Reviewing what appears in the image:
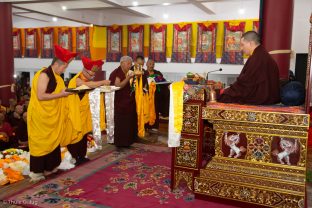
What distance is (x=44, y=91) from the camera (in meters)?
3.20

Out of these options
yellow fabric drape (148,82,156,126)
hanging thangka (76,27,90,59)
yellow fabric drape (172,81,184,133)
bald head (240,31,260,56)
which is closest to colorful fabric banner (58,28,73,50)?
hanging thangka (76,27,90,59)

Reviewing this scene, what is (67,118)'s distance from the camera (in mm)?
3652

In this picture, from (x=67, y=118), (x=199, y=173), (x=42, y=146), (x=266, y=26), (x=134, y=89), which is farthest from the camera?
(x=134, y=89)

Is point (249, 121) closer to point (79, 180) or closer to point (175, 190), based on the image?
point (175, 190)

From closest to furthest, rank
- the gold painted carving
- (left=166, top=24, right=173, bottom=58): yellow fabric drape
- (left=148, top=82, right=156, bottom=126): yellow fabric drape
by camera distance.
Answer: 1. the gold painted carving
2. (left=148, top=82, right=156, bottom=126): yellow fabric drape
3. (left=166, top=24, right=173, bottom=58): yellow fabric drape

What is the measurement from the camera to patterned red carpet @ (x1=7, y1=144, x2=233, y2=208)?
2.88 meters

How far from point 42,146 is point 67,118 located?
499 mm

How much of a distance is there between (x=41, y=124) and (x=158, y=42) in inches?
272

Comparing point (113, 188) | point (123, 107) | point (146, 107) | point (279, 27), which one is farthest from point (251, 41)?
point (146, 107)

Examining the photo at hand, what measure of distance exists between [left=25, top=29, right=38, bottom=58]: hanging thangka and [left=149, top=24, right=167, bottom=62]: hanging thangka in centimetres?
508

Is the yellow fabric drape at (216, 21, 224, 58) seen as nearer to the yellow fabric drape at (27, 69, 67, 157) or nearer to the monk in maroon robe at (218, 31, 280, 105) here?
the monk in maroon robe at (218, 31, 280, 105)

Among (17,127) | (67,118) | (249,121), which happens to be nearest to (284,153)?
(249,121)

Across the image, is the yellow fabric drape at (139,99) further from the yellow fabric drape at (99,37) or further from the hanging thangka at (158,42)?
the yellow fabric drape at (99,37)

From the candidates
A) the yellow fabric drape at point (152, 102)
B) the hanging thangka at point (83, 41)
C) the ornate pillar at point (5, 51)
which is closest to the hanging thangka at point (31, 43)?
the hanging thangka at point (83, 41)
